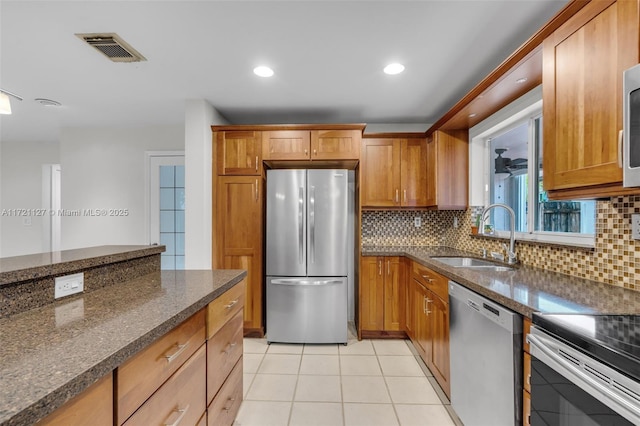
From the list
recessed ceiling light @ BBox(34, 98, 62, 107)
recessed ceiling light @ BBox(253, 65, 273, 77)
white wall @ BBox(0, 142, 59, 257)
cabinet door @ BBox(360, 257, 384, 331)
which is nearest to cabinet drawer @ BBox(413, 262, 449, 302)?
cabinet door @ BBox(360, 257, 384, 331)

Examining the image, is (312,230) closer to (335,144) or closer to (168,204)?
(335,144)

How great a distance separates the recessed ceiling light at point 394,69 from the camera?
92.4 inches

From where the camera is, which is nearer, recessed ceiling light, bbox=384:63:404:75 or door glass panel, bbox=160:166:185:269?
recessed ceiling light, bbox=384:63:404:75

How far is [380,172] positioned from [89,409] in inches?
121

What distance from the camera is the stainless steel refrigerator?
3.02 metres

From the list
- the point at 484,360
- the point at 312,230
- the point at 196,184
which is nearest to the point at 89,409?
the point at 484,360

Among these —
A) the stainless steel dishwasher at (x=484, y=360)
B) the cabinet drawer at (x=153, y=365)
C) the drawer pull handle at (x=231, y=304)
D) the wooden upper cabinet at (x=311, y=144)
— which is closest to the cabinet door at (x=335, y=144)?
the wooden upper cabinet at (x=311, y=144)

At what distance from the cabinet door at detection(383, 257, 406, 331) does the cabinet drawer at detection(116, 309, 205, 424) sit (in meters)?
2.23

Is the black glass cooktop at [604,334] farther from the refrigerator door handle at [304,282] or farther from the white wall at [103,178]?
the white wall at [103,178]

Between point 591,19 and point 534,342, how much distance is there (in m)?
1.38

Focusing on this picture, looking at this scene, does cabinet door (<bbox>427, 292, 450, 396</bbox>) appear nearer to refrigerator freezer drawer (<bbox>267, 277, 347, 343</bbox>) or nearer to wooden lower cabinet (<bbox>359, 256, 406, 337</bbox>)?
wooden lower cabinet (<bbox>359, 256, 406, 337</bbox>)

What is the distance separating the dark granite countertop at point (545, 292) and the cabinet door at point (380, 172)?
143 cm

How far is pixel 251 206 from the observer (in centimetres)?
316

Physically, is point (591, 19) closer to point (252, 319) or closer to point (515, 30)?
point (515, 30)
